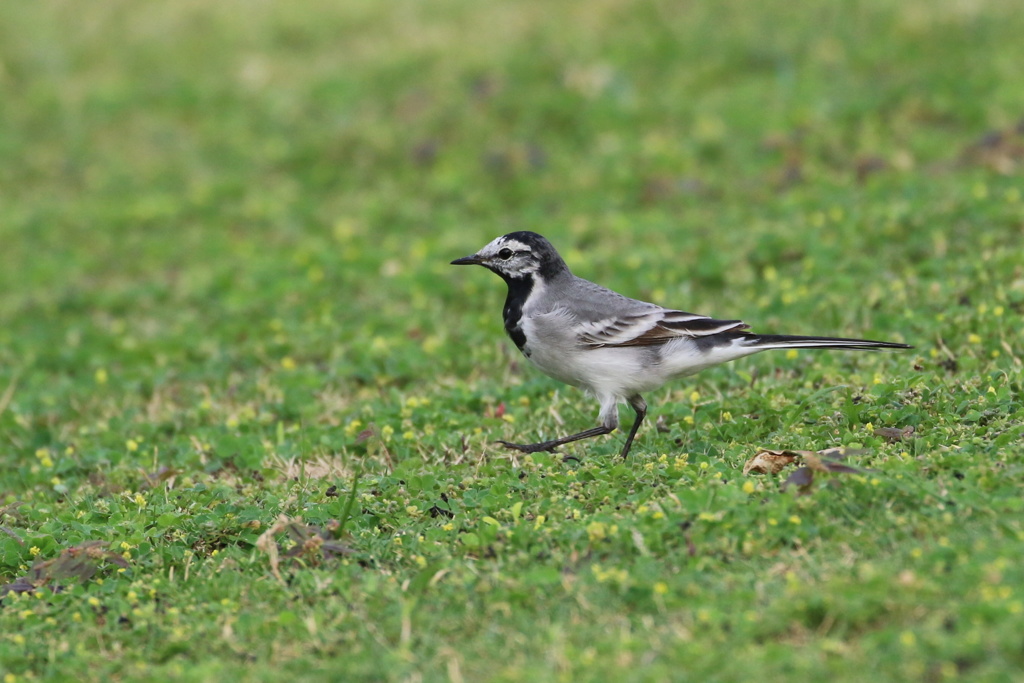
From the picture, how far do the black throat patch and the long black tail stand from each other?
52.3 inches

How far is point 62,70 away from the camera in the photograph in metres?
16.2

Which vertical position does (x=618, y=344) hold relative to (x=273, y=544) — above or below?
above

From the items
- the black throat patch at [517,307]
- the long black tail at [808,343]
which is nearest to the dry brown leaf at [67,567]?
the black throat patch at [517,307]

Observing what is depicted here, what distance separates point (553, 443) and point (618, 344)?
0.69 meters

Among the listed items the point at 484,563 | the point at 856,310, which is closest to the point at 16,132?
the point at 856,310

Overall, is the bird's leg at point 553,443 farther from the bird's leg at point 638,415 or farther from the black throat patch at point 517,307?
the black throat patch at point 517,307

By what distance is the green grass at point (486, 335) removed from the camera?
4961 millimetres

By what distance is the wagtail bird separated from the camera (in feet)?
22.3

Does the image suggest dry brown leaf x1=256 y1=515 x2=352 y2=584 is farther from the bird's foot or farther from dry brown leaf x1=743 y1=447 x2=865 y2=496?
dry brown leaf x1=743 y1=447 x2=865 y2=496

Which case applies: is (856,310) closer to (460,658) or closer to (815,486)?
(815,486)

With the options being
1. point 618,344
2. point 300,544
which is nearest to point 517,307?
point 618,344

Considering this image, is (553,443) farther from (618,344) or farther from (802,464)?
(802,464)

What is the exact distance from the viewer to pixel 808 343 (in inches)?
255

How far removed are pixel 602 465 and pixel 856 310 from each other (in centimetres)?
331
